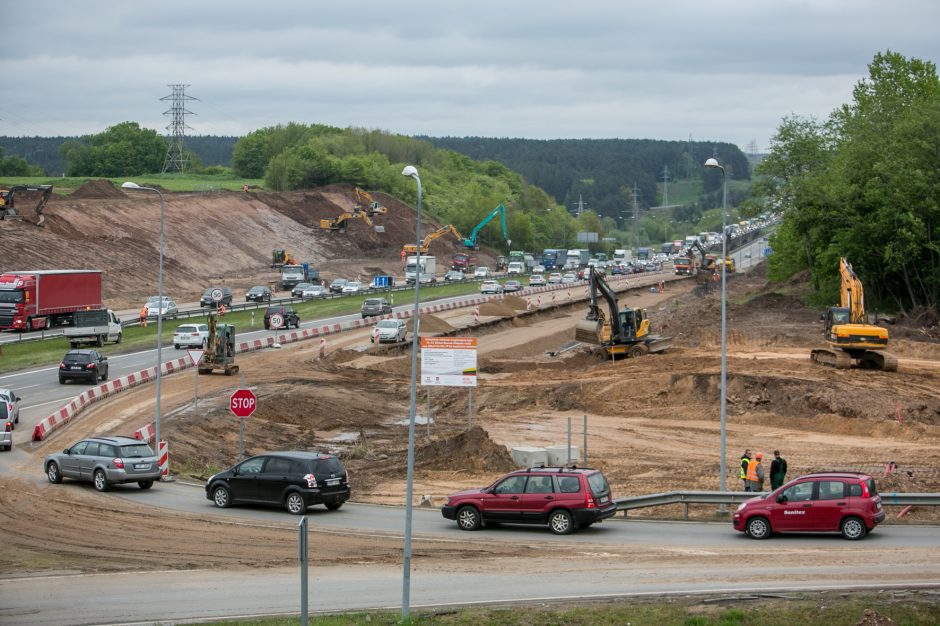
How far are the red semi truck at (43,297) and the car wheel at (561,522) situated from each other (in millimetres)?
48394

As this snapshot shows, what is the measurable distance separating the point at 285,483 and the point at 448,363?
872 cm

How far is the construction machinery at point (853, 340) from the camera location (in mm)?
47656

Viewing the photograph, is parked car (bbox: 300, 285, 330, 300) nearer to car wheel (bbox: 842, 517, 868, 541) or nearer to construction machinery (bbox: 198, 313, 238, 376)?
construction machinery (bbox: 198, 313, 238, 376)

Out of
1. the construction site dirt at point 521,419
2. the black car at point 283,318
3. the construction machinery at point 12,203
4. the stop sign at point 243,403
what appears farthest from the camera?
the construction machinery at point 12,203

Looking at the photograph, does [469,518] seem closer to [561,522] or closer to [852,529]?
[561,522]

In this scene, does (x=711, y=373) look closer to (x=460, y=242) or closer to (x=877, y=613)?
(x=877, y=613)

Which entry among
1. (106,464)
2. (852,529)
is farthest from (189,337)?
(852,529)

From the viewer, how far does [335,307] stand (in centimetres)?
8781

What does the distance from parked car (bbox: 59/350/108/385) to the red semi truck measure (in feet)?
59.0

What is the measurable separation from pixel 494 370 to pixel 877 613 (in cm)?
4134

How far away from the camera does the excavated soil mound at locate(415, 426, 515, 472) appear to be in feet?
113

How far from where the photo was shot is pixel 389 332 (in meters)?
64.9

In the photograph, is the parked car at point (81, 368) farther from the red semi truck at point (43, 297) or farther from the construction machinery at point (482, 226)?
the construction machinery at point (482, 226)

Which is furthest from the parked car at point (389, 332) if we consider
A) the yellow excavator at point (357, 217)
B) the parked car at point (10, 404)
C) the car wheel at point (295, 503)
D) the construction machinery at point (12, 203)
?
the yellow excavator at point (357, 217)
